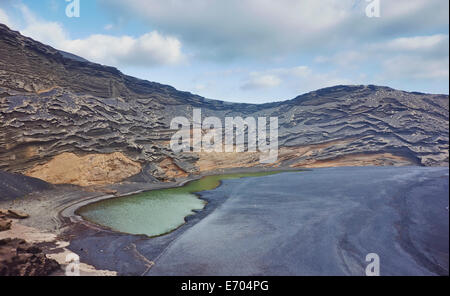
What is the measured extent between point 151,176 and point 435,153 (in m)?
48.9

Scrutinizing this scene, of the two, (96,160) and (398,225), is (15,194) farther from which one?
(398,225)

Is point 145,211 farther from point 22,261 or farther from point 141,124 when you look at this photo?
point 141,124

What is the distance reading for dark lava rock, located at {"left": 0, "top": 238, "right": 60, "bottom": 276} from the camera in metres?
8.86

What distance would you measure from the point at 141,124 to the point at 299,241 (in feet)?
117

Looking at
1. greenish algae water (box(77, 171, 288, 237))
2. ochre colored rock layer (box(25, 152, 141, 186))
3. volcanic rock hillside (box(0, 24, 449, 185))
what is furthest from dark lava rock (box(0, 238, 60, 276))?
volcanic rock hillside (box(0, 24, 449, 185))

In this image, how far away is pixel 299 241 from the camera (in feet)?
41.9

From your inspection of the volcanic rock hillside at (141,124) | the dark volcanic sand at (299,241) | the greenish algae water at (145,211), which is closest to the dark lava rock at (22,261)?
the dark volcanic sand at (299,241)

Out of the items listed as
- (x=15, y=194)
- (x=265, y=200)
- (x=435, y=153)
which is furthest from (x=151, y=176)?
(x=435, y=153)

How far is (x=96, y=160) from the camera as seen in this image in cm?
3077

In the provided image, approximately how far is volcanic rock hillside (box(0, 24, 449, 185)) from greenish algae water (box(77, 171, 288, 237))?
793 centimetres

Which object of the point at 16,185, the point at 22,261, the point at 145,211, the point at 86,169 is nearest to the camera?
the point at 22,261

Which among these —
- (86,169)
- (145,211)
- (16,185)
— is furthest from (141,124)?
(145,211)

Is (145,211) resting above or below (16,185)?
below

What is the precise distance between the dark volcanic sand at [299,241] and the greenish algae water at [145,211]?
1.38 meters
